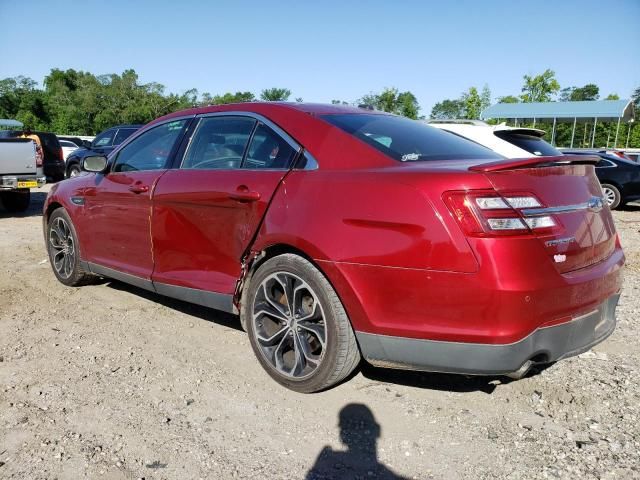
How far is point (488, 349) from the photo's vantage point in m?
2.46

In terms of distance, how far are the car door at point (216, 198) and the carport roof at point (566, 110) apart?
3096 cm

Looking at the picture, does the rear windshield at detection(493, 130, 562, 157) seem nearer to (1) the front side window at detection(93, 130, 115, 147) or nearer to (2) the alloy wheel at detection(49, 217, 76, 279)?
(2) the alloy wheel at detection(49, 217, 76, 279)

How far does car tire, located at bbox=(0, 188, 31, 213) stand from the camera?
1108 centimetres

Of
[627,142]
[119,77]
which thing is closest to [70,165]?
[627,142]

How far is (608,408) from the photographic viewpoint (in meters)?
3.00

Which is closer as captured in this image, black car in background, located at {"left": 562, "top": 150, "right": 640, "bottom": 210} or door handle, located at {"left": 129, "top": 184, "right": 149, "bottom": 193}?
door handle, located at {"left": 129, "top": 184, "right": 149, "bottom": 193}

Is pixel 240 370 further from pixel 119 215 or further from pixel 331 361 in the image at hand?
pixel 119 215

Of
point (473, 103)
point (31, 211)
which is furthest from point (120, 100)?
point (31, 211)

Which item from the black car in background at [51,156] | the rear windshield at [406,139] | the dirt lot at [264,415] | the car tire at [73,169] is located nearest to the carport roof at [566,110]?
the car tire at [73,169]

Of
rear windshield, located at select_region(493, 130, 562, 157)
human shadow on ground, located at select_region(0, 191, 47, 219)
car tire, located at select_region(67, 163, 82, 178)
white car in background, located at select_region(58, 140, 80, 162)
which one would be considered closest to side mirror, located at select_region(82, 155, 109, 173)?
rear windshield, located at select_region(493, 130, 562, 157)

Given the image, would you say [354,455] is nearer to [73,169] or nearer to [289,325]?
[289,325]

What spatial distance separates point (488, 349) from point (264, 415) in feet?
4.00

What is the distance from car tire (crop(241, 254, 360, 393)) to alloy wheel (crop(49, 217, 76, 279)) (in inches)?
100

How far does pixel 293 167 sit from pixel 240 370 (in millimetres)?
1312
